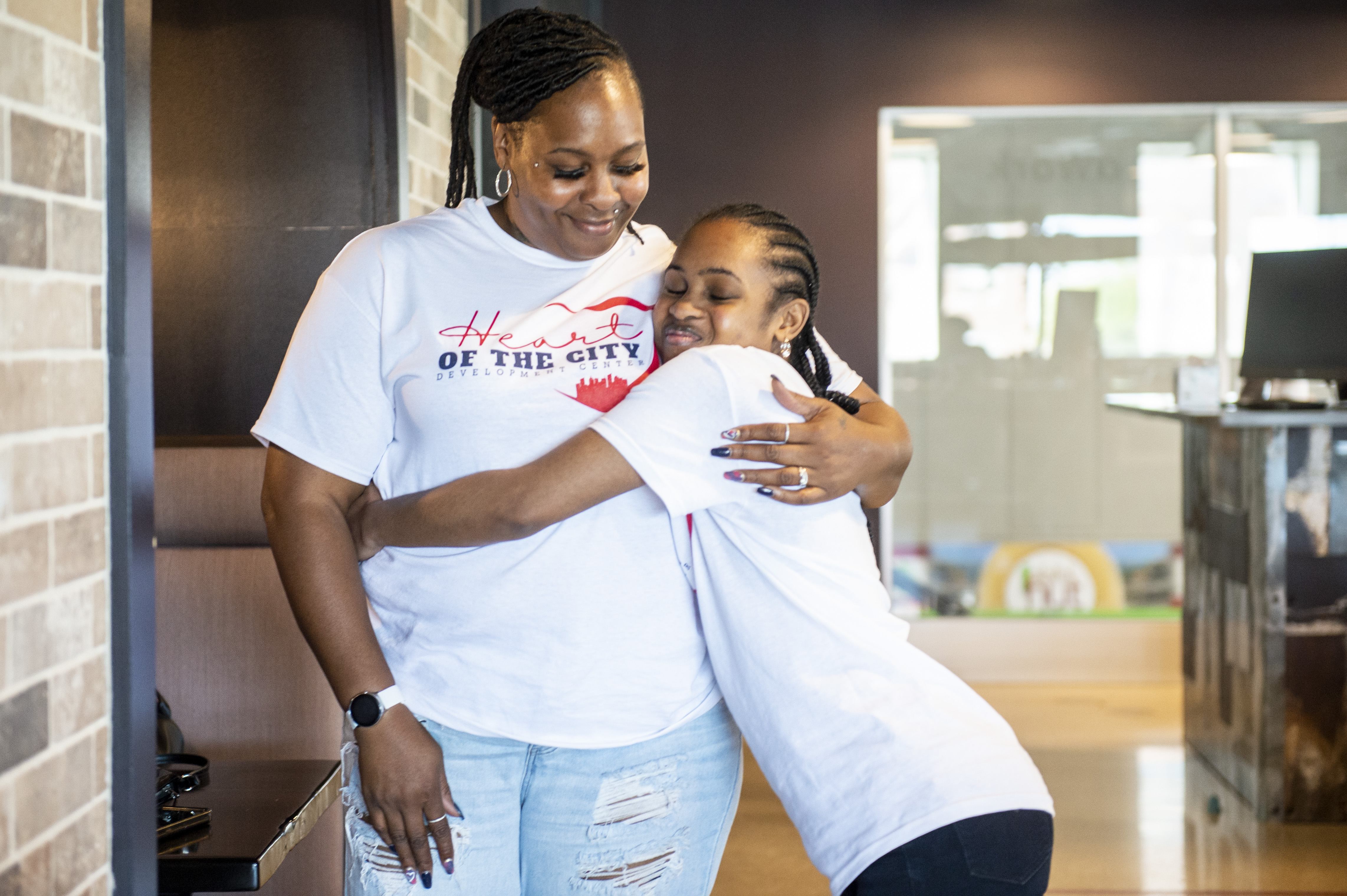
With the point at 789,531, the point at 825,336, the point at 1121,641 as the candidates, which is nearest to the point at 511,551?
the point at 789,531

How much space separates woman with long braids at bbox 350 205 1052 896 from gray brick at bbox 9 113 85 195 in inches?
16.8

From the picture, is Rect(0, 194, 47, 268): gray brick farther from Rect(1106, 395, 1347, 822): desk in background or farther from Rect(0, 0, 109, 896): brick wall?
Rect(1106, 395, 1347, 822): desk in background

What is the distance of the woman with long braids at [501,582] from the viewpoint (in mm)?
1162

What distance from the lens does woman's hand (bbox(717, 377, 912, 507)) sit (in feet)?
3.72

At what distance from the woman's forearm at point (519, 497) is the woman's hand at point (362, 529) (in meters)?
0.04

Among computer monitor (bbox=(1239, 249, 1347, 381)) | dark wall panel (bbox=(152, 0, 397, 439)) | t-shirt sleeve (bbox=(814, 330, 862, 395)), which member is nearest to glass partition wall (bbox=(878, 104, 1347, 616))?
computer monitor (bbox=(1239, 249, 1347, 381))

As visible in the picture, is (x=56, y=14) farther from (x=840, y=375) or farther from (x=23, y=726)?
(x=840, y=375)

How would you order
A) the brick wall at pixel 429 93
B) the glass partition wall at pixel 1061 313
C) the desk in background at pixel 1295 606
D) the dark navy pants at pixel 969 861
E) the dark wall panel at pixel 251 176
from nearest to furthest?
the dark navy pants at pixel 969 861, the dark wall panel at pixel 251 176, the brick wall at pixel 429 93, the desk in background at pixel 1295 606, the glass partition wall at pixel 1061 313

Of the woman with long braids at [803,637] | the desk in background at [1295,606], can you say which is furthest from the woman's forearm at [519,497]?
the desk in background at [1295,606]

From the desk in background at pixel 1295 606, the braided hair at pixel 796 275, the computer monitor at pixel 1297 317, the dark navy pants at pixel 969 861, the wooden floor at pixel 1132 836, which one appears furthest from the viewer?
the computer monitor at pixel 1297 317

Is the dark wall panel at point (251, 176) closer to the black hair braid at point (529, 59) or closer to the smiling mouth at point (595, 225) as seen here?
the black hair braid at point (529, 59)

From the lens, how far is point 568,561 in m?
1.17

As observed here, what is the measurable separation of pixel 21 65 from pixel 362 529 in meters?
0.53

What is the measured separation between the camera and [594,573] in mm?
1177
